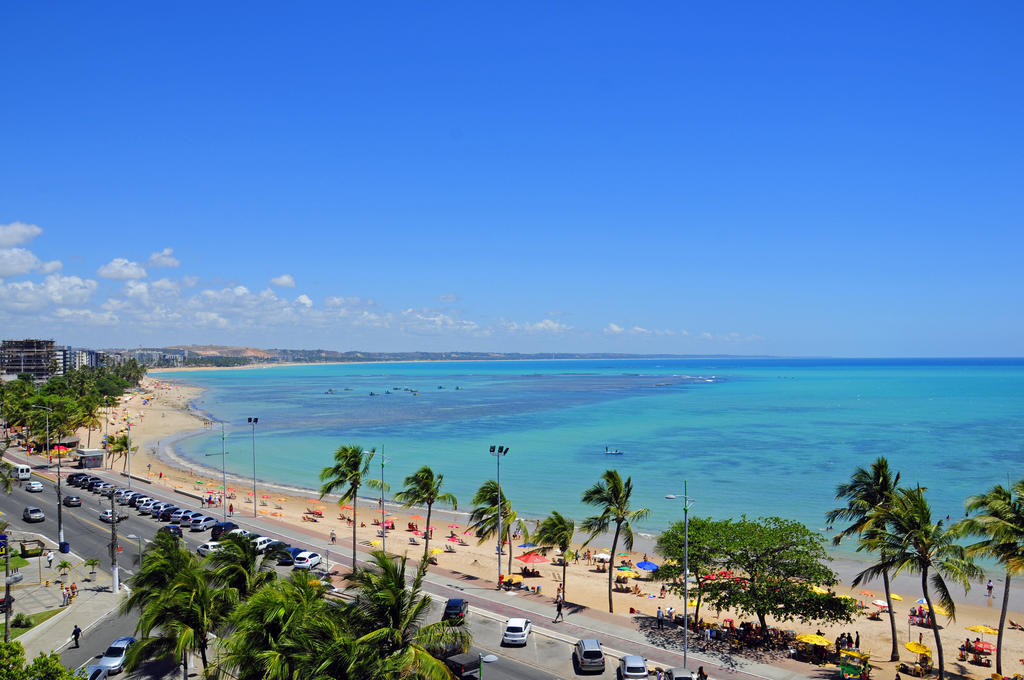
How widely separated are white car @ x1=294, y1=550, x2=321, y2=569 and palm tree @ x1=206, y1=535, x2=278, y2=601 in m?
18.2

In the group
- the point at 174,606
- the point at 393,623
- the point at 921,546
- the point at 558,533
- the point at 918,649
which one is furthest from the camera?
the point at 558,533

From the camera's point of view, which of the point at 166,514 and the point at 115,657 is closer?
the point at 115,657

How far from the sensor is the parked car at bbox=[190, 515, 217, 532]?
46.3m

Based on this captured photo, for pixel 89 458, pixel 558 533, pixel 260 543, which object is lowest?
pixel 89 458

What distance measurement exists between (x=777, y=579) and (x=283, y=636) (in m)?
21.9

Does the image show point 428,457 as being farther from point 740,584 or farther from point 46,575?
point 740,584

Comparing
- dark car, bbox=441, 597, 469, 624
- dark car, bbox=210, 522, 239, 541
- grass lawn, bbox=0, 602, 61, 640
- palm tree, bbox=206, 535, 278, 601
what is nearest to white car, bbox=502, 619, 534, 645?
dark car, bbox=441, 597, 469, 624

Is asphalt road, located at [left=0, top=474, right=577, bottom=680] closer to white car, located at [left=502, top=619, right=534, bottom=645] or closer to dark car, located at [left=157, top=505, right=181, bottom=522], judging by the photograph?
white car, located at [left=502, top=619, right=534, bottom=645]

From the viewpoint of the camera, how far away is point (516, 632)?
89.3 feet

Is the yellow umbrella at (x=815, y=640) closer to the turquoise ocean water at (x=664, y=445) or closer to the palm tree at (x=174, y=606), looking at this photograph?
the palm tree at (x=174, y=606)

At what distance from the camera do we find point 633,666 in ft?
78.0

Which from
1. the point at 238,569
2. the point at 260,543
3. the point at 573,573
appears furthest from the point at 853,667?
the point at 260,543

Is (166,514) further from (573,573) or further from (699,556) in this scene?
(699,556)

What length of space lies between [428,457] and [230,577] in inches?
2792
